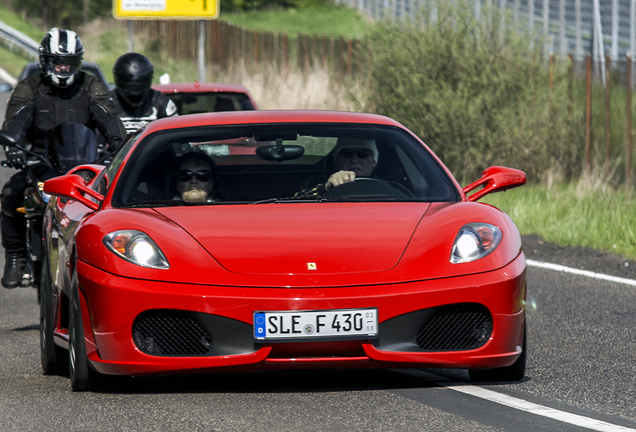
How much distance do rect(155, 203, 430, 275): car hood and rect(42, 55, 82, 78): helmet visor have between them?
113 inches

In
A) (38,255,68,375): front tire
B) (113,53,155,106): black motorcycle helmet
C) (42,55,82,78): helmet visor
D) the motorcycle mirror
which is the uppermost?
(42,55,82,78): helmet visor

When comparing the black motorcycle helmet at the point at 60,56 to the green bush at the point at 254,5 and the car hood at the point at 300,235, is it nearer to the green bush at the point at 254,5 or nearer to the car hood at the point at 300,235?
the car hood at the point at 300,235

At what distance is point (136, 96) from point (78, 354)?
5.31 metres

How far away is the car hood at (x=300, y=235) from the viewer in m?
5.27

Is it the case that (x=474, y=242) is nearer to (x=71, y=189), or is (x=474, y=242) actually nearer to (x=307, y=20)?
(x=71, y=189)

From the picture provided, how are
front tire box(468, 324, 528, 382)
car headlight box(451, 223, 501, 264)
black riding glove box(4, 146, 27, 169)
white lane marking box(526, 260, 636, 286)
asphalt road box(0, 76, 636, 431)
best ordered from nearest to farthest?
asphalt road box(0, 76, 636, 431) < car headlight box(451, 223, 501, 264) < front tire box(468, 324, 528, 382) < black riding glove box(4, 146, 27, 169) < white lane marking box(526, 260, 636, 286)

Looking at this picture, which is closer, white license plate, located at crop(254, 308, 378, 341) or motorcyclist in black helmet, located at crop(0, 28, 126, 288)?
white license plate, located at crop(254, 308, 378, 341)

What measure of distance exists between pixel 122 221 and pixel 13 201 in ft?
10.7

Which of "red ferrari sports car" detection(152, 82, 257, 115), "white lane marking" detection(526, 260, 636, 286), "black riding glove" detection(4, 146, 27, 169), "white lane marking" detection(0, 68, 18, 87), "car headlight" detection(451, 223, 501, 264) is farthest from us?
"white lane marking" detection(0, 68, 18, 87)

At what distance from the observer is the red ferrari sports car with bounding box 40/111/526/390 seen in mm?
5164

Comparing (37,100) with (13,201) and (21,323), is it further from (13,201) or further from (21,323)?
(21,323)

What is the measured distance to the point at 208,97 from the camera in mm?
14086

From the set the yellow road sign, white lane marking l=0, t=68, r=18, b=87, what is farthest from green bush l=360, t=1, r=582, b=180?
white lane marking l=0, t=68, r=18, b=87

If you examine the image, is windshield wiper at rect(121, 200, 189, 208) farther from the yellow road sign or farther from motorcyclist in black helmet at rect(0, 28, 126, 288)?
the yellow road sign
